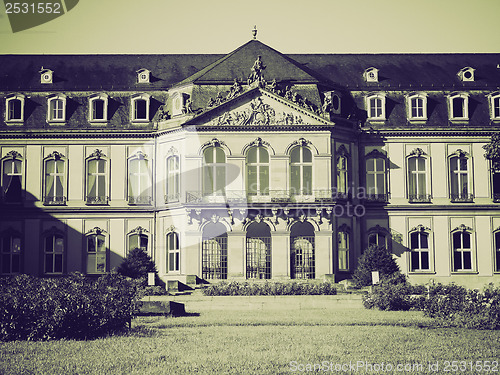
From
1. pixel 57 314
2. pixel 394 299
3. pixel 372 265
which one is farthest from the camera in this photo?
pixel 372 265

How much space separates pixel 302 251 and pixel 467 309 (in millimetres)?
21210

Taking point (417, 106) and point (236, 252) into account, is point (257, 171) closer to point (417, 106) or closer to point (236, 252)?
point (236, 252)

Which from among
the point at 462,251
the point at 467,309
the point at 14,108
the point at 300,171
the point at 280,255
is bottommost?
the point at 467,309

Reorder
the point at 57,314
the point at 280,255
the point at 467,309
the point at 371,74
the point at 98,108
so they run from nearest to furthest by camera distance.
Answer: the point at 57,314 < the point at 467,309 < the point at 280,255 < the point at 98,108 < the point at 371,74

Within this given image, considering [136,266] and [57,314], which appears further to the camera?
[136,266]

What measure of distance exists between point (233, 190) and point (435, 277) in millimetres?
13610

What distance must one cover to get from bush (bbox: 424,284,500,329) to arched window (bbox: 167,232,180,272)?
22.4m

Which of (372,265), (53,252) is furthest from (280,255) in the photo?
(53,252)

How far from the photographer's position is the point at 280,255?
5406cm

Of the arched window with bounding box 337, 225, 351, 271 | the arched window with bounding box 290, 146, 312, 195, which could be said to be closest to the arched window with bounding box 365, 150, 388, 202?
the arched window with bounding box 337, 225, 351, 271

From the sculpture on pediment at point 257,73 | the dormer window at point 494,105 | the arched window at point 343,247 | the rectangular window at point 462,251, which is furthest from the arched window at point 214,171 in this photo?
the dormer window at point 494,105

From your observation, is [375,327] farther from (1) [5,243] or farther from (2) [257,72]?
(1) [5,243]

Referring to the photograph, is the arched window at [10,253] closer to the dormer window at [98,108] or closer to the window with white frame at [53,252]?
the window with white frame at [53,252]

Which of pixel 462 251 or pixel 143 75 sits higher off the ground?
pixel 143 75
